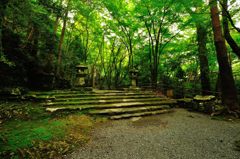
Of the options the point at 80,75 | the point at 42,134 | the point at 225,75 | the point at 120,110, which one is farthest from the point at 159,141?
the point at 80,75

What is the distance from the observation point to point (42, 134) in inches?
122

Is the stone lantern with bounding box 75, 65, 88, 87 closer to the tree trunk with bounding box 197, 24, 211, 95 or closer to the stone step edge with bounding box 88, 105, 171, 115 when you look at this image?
the stone step edge with bounding box 88, 105, 171, 115

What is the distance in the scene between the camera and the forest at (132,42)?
567cm

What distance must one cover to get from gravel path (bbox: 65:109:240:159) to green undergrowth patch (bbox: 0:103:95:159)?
1.09ft

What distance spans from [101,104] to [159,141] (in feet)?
10.1

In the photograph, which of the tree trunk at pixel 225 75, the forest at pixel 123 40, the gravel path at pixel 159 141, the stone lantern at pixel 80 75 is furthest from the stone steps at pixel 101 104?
the tree trunk at pixel 225 75

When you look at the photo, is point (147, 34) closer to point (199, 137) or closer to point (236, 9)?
point (236, 9)

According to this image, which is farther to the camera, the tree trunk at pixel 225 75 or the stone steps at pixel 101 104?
the tree trunk at pixel 225 75

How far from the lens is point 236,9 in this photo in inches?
224

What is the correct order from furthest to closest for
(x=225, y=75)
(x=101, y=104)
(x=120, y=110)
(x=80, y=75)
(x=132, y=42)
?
(x=132, y=42), (x=80, y=75), (x=225, y=75), (x=101, y=104), (x=120, y=110)

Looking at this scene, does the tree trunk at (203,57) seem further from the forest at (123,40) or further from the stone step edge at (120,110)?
the stone step edge at (120,110)

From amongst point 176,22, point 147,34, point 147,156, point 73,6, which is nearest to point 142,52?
point 147,34

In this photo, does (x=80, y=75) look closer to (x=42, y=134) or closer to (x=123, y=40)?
(x=42, y=134)

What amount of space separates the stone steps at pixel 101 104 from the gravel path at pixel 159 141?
29.9 inches
